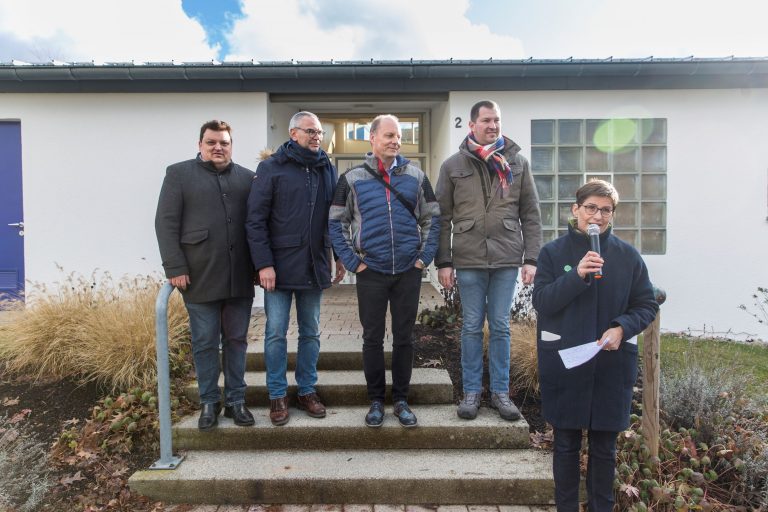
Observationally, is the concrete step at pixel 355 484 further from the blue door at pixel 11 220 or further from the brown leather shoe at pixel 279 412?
the blue door at pixel 11 220

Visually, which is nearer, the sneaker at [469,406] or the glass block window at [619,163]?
the sneaker at [469,406]

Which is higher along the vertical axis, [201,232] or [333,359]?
[201,232]

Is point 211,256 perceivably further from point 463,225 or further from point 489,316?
point 489,316

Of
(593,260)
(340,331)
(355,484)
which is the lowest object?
(355,484)

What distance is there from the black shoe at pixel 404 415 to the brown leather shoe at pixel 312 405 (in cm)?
51

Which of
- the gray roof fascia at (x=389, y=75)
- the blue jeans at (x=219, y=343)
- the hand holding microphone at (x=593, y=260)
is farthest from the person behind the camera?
the gray roof fascia at (x=389, y=75)

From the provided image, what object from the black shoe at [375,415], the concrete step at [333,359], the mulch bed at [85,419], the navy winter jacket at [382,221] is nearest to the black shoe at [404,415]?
the black shoe at [375,415]

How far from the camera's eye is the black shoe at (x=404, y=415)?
313 cm

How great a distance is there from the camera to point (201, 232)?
120 inches

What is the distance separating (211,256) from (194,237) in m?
0.16

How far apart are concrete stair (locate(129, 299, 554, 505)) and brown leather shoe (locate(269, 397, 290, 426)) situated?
0.04m

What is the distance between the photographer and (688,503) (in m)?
2.65

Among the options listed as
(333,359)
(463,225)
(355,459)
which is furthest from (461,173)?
(355,459)

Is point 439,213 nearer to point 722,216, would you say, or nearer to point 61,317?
point 61,317
